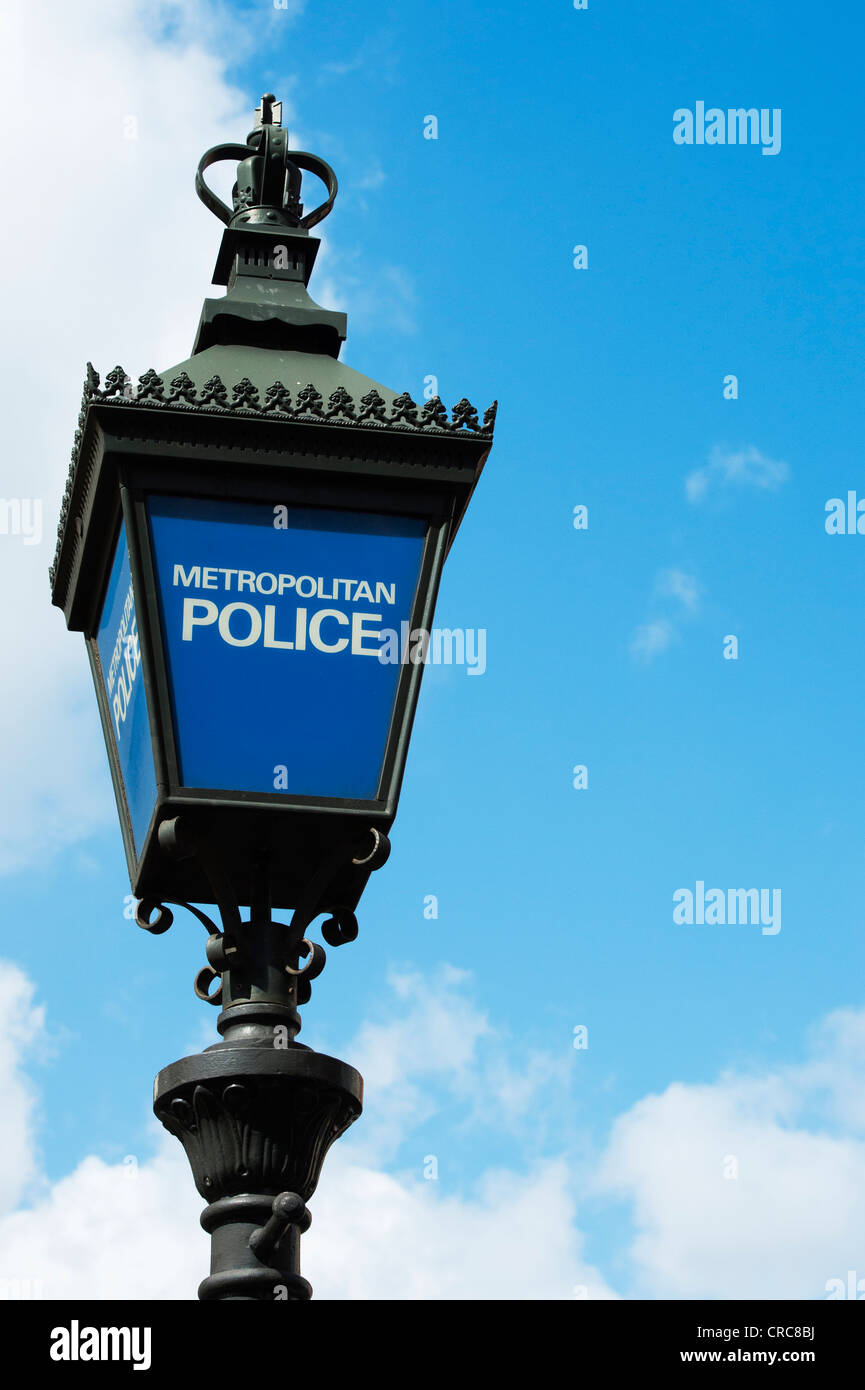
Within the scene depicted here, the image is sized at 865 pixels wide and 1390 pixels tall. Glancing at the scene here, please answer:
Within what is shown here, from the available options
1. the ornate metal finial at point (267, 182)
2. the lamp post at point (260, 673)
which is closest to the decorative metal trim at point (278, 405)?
the lamp post at point (260, 673)

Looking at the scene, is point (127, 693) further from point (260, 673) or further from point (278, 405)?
point (278, 405)

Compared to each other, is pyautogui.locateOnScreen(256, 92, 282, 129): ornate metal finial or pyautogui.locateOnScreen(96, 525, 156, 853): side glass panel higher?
pyautogui.locateOnScreen(256, 92, 282, 129): ornate metal finial

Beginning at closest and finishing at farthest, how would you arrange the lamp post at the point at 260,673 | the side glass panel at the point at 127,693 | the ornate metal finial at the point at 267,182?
the lamp post at the point at 260,673 → the side glass panel at the point at 127,693 → the ornate metal finial at the point at 267,182

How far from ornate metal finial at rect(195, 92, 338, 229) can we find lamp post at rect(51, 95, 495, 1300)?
723 millimetres

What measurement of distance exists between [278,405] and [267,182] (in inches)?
44.8

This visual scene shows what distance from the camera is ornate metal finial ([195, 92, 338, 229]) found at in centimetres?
657

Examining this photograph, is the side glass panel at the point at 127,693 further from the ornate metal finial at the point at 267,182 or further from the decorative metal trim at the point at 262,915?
the ornate metal finial at the point at 267,182

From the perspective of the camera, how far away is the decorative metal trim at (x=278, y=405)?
18.7ft

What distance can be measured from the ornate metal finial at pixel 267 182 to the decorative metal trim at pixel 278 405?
87cm

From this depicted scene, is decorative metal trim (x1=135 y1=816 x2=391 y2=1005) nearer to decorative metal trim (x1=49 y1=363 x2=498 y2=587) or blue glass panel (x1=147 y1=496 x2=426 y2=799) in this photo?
blue glass panel (x1=147 y1=496 x2=426 y2=799)

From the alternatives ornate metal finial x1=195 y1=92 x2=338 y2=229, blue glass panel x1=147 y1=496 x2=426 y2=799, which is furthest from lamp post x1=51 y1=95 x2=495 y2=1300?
ornate metal finial x1=195 y1=92 x2=338 y2=229

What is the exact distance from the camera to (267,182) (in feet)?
21.6
